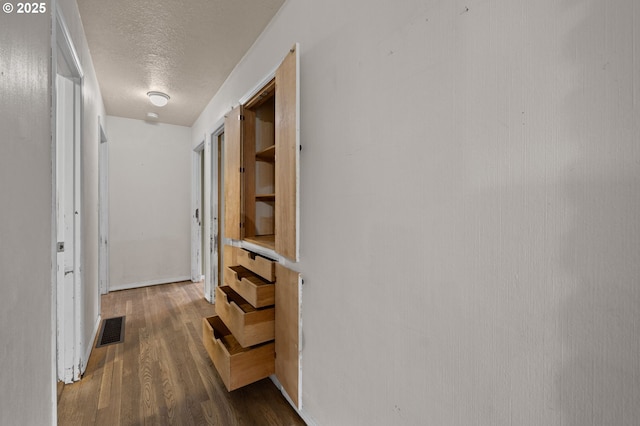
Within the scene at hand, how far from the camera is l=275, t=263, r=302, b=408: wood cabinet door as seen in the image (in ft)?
5.11

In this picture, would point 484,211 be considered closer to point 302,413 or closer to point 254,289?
point 254,289

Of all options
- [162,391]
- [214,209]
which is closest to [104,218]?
[214,209]

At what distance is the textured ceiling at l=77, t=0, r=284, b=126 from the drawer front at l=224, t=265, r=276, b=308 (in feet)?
5.77

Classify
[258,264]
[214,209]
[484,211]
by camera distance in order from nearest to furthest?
[484,211] < [258,264] < [214,209]

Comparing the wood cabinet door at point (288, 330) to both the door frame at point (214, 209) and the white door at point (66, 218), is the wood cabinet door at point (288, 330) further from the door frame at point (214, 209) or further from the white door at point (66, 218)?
the door frame at point (214, 209)

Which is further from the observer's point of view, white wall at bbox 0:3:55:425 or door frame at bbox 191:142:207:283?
door frame at bbox 191:142:207:283

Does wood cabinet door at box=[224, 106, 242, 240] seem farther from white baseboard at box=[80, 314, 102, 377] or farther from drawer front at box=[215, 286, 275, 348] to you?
white baseboard at box=[80, 314, 102, 377]

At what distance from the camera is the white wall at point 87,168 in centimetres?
183

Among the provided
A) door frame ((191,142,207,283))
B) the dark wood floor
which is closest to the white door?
the dark wood floor

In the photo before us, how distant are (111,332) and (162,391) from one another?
1.24 metres

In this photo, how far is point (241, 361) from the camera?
1.62 m

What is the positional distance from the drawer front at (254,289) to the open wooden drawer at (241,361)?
27 cm

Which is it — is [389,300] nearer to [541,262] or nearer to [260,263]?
[541,262]

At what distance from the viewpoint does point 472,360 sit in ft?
2.58
